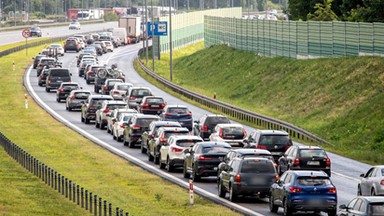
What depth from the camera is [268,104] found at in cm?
8844

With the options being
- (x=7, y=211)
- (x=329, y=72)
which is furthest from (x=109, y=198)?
(x=329, y=72)

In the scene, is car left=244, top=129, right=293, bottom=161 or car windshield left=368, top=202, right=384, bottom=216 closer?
car windshield left=368, top=202, right=384, bottom=216

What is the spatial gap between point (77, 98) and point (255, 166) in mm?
42504

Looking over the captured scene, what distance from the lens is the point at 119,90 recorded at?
84.4m

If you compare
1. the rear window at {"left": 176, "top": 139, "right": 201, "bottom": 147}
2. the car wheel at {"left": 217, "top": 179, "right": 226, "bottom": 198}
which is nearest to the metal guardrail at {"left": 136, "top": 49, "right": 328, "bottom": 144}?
the rear window at {"left": 176, "top": 139, "right": 201, "bottom": 147}

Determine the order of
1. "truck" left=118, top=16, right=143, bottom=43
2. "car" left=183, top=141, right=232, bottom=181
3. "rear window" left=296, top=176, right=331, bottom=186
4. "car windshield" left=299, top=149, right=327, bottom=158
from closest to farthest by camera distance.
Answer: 1. "rear window" left=296, top=176, right=331, bottom=186
2. "car" left=183, top=141, right=232, bottom=181
3. "car windshield" left=299, top=149, right=327, bottom=158
4. "truck" left=118, top=16, right=143, bottom=43

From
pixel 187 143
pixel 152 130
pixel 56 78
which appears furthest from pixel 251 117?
pixel 56 78

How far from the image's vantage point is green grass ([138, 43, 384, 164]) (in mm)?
65125

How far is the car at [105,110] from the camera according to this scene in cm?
6888

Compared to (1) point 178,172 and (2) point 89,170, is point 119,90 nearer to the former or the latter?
(2) point 89,170

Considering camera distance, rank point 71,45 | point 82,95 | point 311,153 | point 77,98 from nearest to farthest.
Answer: point 311,153, point 82,95, point 77,98, point 71,45

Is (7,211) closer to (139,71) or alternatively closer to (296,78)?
(296,78)

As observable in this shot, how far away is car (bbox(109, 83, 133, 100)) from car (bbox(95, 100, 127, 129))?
12.4 m

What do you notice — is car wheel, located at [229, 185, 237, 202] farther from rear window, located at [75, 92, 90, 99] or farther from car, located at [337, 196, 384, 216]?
rear window, located at [75, 92, 90, 99]
